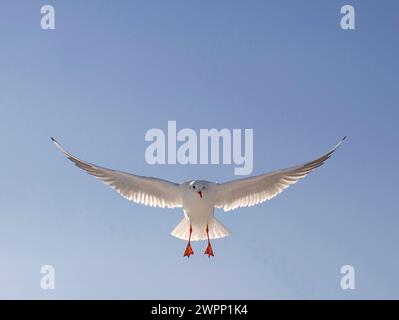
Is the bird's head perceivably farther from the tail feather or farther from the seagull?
the tail feather

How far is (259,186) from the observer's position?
14.6 meters

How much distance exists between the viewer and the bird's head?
14.2 meters

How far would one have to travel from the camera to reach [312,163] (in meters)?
14.2

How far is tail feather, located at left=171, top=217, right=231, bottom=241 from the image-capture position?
578 inches

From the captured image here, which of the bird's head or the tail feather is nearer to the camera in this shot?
the bird's head

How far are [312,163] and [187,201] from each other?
1966mm

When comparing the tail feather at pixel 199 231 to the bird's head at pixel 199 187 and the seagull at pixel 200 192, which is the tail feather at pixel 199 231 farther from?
the bird's head at pixel 199 187

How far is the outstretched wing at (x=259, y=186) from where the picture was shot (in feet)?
46.5

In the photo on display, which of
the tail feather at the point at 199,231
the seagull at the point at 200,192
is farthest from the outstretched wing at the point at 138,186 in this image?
the tail feather at the point at 199,231

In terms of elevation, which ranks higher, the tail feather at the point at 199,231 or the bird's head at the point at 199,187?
the bird's head at the point at 199,187

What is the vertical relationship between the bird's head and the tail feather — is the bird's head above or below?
above

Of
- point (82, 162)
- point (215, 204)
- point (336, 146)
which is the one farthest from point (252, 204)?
point (82, 162)

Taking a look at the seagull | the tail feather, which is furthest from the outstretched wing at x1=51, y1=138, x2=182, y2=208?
the tail feather

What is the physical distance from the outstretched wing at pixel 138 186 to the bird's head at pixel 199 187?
15.1 inches
